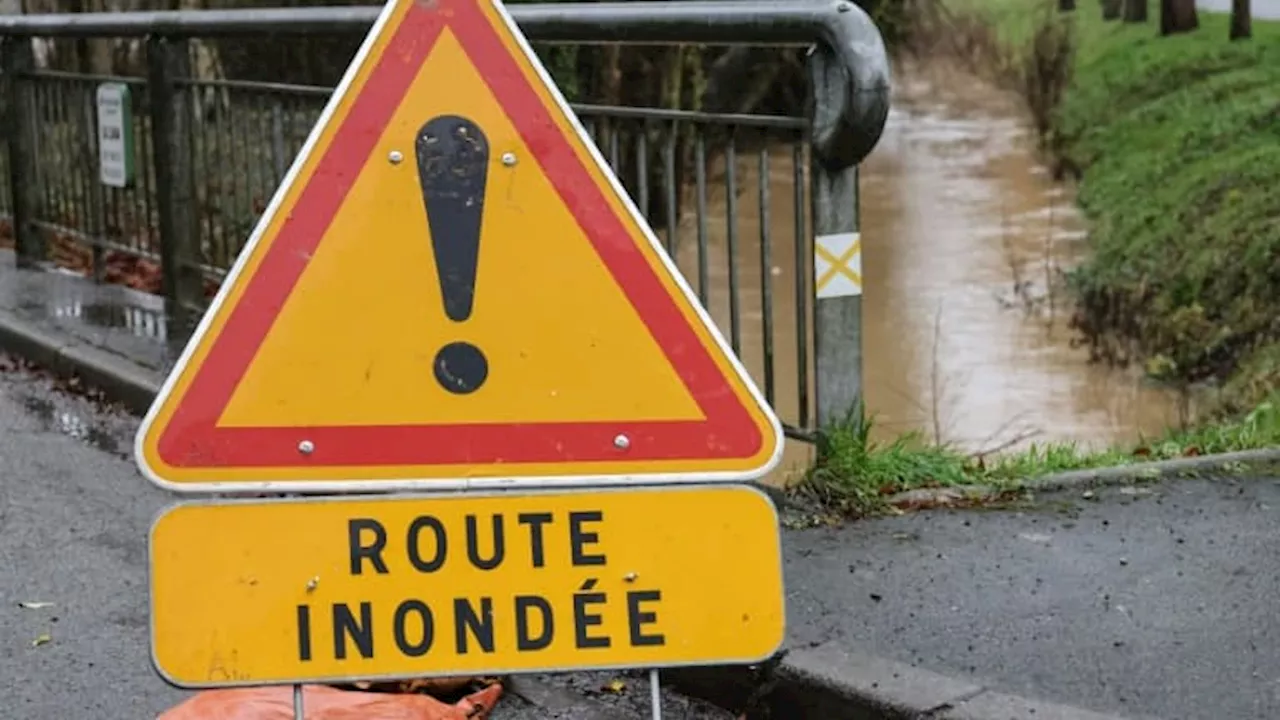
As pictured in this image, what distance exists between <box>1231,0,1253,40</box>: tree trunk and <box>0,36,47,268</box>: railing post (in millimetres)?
23158

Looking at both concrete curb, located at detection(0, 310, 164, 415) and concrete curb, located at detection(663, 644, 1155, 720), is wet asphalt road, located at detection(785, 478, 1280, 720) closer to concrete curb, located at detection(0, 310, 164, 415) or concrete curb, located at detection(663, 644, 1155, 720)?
concrete curb, located at detection(663, 644, 1155, 720)

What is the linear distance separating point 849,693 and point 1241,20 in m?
27.5

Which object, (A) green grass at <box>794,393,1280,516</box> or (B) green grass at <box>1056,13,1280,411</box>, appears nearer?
(A) green grass at <box>794,393,1280,516</box>

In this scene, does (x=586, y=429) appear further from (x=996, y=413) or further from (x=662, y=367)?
(x=996, y=413)

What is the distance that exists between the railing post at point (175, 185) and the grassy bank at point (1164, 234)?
3.32m

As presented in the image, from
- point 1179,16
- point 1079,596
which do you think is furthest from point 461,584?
point 1179,16

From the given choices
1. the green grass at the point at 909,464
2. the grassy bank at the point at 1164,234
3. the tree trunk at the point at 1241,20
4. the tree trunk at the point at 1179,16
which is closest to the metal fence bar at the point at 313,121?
the green grass at the point at 909,464

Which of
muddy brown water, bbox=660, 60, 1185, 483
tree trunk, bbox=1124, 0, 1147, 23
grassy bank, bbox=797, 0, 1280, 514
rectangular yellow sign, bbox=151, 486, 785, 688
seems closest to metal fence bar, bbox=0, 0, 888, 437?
muddy brown water, bbox=660, 60, 1185, 483

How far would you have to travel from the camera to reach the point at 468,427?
2.97 metres

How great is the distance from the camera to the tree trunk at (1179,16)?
104ft

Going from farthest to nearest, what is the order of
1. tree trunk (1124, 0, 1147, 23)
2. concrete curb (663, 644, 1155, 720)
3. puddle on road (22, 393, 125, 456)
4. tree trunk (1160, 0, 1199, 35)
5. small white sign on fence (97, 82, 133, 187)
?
tree trunk (1124, 0, 1147, 23) → tree trunk (1160, 0, 1199, 35) → small white sign on fence (97, 82, 133, 187) → puddle on road (22, 393, 125, 456) → concrete curb (663, 644, 1155, 720)

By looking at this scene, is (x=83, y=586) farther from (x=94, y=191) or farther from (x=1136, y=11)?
(x=1136, y=11)

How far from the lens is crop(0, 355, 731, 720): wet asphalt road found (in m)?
4.09

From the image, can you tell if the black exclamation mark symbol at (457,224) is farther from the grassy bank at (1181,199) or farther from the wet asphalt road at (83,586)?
the grassy bank at (1181,199)
